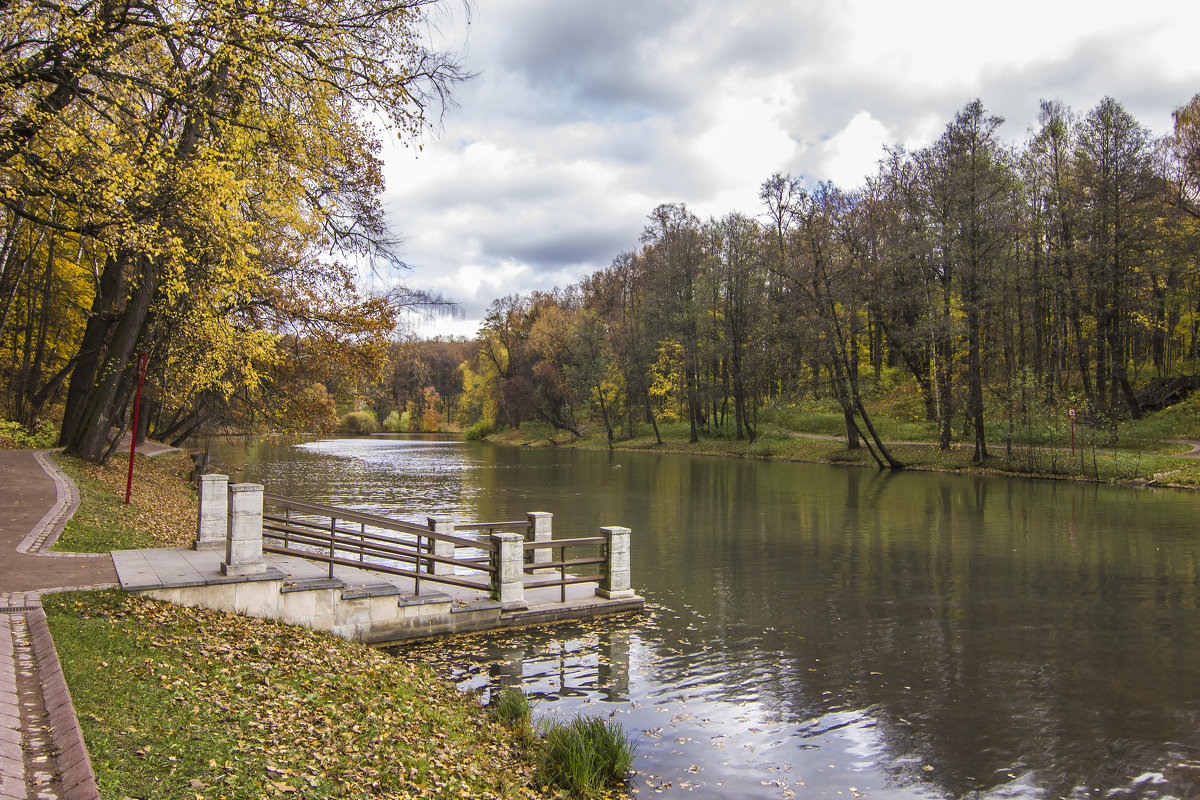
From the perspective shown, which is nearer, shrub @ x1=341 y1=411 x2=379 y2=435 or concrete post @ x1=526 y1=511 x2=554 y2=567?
concrete post @ x1=526 y1=511 x2=554 y2=567

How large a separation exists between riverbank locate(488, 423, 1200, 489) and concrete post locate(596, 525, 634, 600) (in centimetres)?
2387

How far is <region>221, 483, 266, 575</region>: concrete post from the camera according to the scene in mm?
8922

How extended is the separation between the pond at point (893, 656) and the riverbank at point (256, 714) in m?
1.45

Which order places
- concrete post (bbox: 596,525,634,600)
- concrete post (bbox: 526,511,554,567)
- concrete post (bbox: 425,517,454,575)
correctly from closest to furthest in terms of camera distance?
concrete post (bbox: 596,525,634,600) < concrete post (bbox: 425,517,454,575) < concrete post (bbox: 526,511,554,567)

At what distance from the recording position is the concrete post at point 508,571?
11.0 metres

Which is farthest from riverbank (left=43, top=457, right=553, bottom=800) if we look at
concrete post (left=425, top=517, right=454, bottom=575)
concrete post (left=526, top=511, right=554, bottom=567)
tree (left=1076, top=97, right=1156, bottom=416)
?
tree (left=1076, top=97, right=1156, bottom=416)

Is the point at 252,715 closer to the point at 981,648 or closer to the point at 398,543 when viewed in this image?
the point at 398,543

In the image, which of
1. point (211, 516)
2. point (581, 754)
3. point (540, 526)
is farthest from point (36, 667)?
point (540, 526)

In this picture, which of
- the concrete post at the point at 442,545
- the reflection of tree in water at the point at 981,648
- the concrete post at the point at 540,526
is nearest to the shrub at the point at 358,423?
the reflection of tree in water at the point at 981,648

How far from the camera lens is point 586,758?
20.6ft

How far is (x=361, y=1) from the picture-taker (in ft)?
35.5

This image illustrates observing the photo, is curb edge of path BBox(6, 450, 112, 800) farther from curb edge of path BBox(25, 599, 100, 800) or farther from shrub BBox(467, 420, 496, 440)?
shrub BBox(467, 420, 496, 440)

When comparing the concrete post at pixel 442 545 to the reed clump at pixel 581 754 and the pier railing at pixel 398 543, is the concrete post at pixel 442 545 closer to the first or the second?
the pier railing at pixel 398 543

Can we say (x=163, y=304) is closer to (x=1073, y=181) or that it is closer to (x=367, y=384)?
(x=367, y=384)
